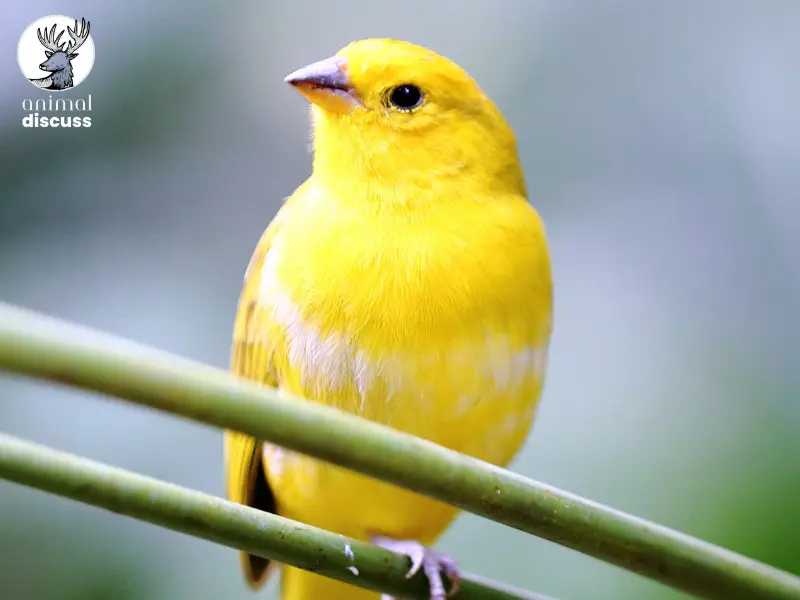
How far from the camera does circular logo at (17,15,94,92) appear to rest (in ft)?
6.40

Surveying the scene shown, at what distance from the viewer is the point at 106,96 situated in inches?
86.2

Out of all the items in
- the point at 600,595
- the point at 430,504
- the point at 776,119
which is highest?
the point at 776,119

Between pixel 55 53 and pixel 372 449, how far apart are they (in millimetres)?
1614

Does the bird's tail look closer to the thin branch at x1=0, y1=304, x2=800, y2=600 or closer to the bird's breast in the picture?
the bird's breast

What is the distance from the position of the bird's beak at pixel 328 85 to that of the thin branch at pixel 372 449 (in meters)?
0.94

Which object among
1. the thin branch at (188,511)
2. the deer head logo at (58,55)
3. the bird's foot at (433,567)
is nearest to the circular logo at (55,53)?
the deer head logo at (58,55)

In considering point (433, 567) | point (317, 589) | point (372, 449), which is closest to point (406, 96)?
point (433, 567)

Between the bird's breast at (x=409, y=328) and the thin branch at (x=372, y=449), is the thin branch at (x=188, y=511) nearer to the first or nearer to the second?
Answer: the thin branch at (x=372, y=449)

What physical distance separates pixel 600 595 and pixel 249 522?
1200 mm

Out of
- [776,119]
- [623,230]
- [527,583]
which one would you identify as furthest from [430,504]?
[776,119]

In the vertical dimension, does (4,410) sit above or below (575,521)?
below

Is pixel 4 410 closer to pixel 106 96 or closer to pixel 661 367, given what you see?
pixel 106 96

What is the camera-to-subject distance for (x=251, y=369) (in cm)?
169

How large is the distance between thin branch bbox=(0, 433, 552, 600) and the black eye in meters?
0.82
